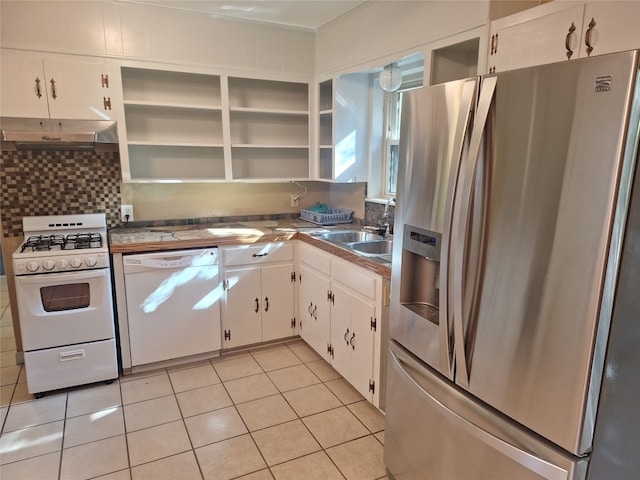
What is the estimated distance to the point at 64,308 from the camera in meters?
2.64

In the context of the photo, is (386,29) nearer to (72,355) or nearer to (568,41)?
(568,41)

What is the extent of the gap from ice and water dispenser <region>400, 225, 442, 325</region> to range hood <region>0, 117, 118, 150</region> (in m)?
2.23

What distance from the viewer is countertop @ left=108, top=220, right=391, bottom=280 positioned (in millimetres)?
2752

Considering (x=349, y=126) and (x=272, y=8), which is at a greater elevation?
(x=272, y=8)

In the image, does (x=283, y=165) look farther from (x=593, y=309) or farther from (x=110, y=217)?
(x=593, y=309)

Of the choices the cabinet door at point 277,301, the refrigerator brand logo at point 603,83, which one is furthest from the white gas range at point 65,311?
the refrigerator brand logo at point 603,83

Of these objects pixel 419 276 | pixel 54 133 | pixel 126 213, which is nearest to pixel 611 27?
pixel 419 276

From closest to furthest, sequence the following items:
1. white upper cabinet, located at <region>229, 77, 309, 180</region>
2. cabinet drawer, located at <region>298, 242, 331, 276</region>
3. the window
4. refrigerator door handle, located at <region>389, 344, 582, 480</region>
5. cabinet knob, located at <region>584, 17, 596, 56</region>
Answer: refrigerator door handle, located at <region>389, 344, 582, 480</region> → cabinet knob, located at <region>584, 17, 596, 56</region> → cabinet drawer, located at <region>298, 242, 331, 276</region> → the window → white upper cabinet, located at <region>229, 77, 309, 180</region>

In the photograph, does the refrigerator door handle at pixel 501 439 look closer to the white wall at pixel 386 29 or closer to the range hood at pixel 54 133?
the white wall at pixel 386 29

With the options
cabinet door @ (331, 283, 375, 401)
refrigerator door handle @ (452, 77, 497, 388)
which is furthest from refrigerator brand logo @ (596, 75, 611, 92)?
cabinet door @ (331, 283, 375, 401)

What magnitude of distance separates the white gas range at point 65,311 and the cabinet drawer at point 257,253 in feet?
2.57

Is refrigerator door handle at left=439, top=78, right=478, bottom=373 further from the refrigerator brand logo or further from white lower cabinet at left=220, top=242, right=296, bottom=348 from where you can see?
white lower cabinet at left=220, top=242, right=296, bottom=348

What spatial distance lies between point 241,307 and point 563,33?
2.51m

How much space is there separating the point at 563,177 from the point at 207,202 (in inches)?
115
